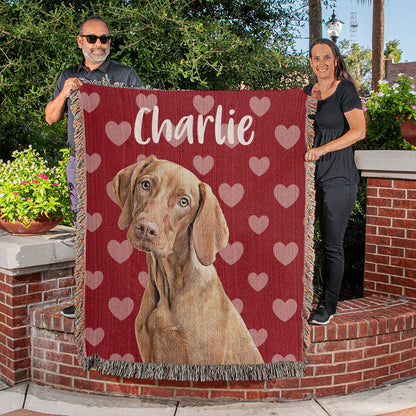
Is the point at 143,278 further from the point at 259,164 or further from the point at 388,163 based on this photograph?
the point at 388,163

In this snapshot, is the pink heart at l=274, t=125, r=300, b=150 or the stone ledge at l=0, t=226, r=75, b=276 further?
the stone ledge at l=0, t=226, r=75, b=276

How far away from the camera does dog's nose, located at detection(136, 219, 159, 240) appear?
8.43 feet

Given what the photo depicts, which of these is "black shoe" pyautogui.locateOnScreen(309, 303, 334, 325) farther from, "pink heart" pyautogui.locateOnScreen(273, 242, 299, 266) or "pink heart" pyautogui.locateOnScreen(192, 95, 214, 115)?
"pink heart" pyautogui.locateOnScreen(192, 95, 214, 115)

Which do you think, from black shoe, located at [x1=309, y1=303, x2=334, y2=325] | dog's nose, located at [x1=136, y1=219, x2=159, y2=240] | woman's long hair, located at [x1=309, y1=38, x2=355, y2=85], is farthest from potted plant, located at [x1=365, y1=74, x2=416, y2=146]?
dog's nose, located at [x1=136, y1=219, x2=159, y2=240]

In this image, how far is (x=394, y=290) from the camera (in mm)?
3367

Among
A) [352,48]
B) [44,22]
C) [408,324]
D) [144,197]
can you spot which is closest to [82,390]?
[144,197]

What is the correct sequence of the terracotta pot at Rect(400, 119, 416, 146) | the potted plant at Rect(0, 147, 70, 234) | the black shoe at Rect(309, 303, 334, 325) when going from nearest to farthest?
the black shoe at Rect(309, 303, 334, 325) → the potted plant at Rect(0, 147, 70, 234) → the terracotta pot at Rect(400, 119, 416, 146)

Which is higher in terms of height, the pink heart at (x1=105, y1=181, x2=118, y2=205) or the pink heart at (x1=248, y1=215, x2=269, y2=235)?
the pink heart at (x1=105, y1=181, x2=118, y2=205)

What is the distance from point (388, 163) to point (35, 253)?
2.46m

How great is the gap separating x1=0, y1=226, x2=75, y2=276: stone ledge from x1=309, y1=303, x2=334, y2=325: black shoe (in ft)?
5.22

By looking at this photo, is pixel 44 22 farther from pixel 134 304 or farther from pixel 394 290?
pixel 394 290

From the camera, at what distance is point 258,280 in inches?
104

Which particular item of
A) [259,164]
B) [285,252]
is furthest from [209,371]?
[259,164]

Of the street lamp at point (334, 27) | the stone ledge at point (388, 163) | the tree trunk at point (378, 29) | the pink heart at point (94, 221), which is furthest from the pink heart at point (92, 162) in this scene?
the tree trunk at point (378, 29)
